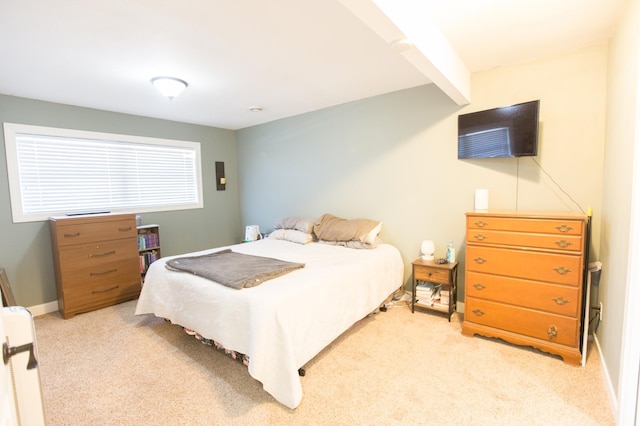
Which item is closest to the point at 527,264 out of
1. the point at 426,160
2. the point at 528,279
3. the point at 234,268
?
the point at 528,279

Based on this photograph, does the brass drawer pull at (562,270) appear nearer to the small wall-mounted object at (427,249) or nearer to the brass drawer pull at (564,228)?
the brass drawer pull at (564,228)

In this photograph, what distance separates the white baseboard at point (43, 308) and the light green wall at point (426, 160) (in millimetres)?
2704

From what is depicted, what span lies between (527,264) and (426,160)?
1365 mm

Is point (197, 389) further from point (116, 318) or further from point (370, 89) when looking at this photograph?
point (370, 89)

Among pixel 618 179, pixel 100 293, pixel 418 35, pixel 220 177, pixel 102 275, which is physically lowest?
pixel 100 293

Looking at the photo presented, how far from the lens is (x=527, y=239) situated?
88.0 inches

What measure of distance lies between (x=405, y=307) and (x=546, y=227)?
60.4 inches

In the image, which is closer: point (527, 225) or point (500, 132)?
point (527, 225)

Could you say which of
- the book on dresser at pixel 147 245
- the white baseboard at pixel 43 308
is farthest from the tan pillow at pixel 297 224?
the white baseboard at pixel 43 308

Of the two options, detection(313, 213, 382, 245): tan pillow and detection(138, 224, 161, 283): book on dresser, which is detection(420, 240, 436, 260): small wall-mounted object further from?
detection(138, 224, 161, 283): book on dresser

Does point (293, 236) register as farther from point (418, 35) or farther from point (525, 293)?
point (418, 35)

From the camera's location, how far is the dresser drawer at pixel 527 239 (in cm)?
207

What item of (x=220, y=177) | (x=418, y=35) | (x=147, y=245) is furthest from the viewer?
(x=220, y=177)

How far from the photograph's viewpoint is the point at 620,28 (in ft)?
6.10
